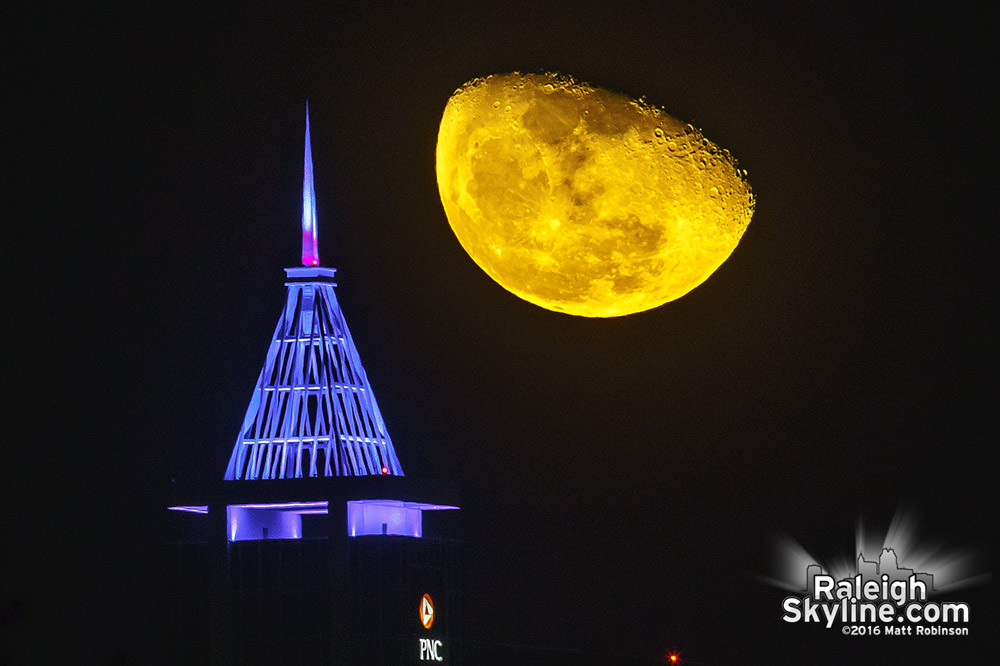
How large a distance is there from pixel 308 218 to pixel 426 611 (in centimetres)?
1451

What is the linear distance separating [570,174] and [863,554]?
20059mm

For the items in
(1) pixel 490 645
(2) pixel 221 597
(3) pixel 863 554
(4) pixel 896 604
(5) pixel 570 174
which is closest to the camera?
(5) pixel 570 174

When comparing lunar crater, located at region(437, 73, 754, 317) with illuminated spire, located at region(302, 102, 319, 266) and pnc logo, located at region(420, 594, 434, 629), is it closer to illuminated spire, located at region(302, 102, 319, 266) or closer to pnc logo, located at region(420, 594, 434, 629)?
illuminated spire, located at region(302, 102, 319, 266)

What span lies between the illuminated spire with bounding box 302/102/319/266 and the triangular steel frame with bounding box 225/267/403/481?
750 mm

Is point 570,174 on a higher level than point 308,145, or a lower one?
lower

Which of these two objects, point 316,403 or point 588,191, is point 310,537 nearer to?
point 316,403

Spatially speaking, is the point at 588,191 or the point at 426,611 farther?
the point at 426,611

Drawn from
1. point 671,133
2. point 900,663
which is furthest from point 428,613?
point 671,133

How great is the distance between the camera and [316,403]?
5841 centimetres

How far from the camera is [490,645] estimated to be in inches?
2462

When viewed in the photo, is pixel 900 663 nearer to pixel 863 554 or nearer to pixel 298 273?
pixel 863 554

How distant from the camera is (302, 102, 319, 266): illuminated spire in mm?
54875

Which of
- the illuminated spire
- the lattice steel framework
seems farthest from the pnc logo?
the illuminated spire

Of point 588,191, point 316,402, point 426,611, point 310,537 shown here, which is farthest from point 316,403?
point 588,191
